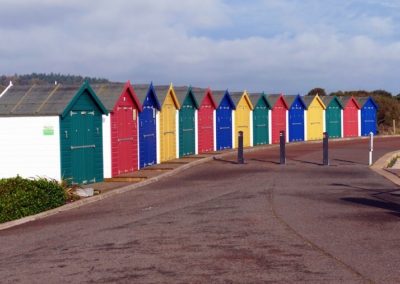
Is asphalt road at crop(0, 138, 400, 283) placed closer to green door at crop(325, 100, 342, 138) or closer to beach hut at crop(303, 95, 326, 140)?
beach hut at crop(303, 95, 326, 140)

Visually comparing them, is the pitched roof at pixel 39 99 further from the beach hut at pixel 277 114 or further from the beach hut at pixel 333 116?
the beach hut at pixel 333 116

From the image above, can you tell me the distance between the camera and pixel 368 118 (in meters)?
56.6

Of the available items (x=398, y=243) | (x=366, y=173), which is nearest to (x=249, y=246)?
(x=398, y=243)

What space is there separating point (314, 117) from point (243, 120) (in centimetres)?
984

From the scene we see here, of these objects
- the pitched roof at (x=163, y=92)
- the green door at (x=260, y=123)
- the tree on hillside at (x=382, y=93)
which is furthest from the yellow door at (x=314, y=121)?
the tree on hillside at (x=382, y=93)

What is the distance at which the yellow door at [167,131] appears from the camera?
99.2 feet

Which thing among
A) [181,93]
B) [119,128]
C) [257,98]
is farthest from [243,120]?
[119,128]

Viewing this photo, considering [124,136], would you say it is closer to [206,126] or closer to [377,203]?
[377,203]

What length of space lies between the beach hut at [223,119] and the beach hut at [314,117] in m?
10.3

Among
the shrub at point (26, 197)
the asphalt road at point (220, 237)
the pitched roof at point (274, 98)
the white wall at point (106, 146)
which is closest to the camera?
the asphalt road at point (220, 237)

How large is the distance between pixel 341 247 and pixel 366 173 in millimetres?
13783

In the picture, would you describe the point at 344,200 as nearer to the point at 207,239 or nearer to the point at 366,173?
the point at 207,239

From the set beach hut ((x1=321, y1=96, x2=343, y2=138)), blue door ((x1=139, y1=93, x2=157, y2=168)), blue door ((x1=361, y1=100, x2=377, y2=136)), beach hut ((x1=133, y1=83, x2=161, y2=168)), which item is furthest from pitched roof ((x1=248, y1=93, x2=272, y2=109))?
blue door ((x1=139, y1=93, x2=157, y2=168))

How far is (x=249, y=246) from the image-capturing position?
36.7 feet
